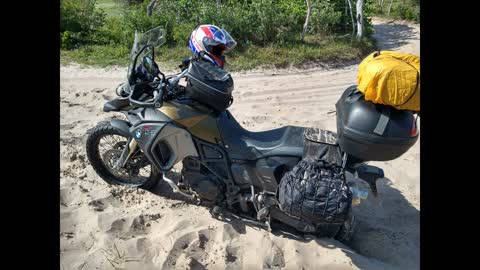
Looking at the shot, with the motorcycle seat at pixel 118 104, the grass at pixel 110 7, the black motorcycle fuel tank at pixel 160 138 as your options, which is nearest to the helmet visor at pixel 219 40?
the black motorcycle fuel tank at pixel 160 138

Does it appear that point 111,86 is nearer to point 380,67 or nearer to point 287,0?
point 380,67

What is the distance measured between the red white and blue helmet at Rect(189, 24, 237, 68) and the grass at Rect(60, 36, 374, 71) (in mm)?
4095

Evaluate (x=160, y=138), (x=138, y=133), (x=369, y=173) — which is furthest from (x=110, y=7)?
(x=369, y=173)

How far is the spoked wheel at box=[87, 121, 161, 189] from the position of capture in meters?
3.42

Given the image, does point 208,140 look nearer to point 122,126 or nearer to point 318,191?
point 122,126

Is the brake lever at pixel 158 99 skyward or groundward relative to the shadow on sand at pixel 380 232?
skyward

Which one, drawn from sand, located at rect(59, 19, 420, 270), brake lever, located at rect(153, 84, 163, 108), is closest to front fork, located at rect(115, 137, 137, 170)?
sand, located at rect(59, 19, 420, 270)

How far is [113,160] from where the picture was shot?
3551 mm

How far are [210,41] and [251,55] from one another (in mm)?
4894

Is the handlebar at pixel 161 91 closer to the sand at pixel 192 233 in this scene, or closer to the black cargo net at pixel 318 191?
the sand at pixel 192 233

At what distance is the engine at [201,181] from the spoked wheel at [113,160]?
437 mm

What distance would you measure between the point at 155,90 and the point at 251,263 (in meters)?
1.36

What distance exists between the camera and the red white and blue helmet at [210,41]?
2982mm

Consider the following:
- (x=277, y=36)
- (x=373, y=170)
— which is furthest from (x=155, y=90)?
(x=277, y=36)
